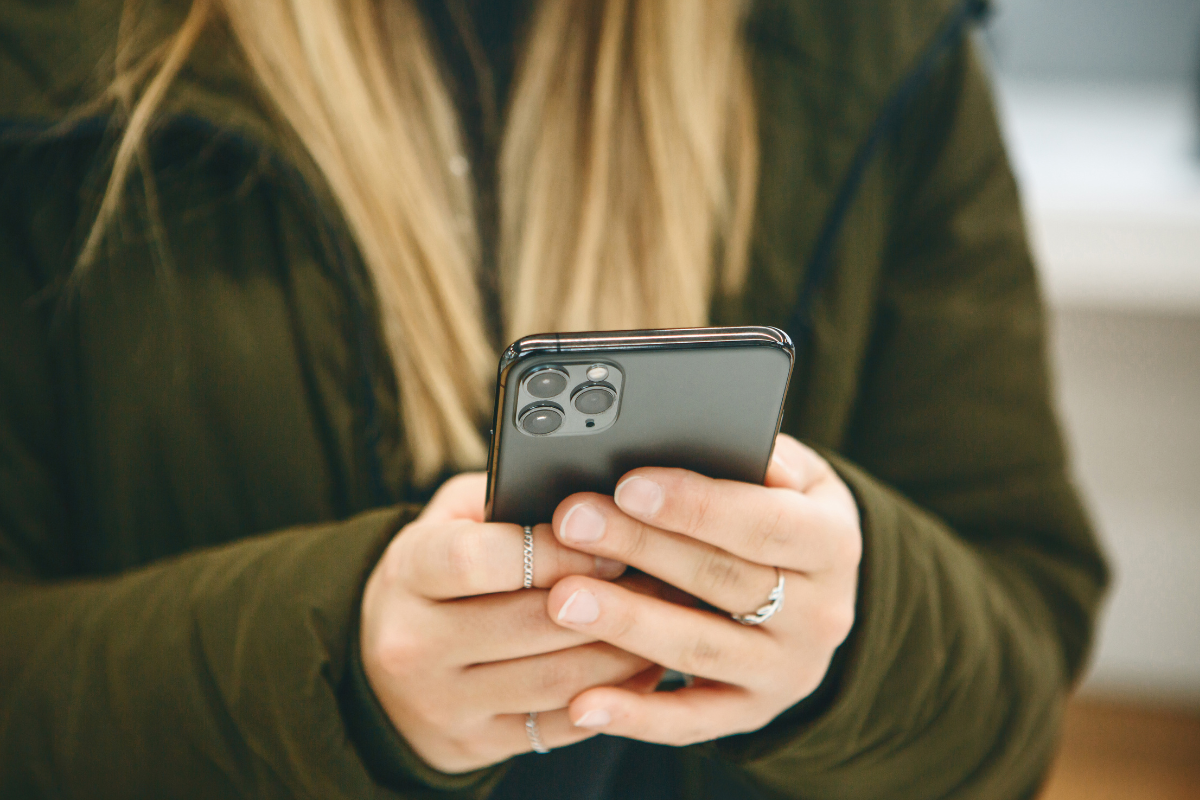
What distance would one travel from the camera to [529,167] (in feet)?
1.79

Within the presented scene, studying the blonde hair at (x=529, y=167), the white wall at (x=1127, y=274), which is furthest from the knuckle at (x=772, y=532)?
the white wall at (x=1127, y=274)

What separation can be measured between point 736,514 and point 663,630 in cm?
6

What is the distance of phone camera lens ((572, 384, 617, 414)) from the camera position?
31cm

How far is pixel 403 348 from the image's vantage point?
0.50 m

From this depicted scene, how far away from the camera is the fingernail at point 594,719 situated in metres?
0.35

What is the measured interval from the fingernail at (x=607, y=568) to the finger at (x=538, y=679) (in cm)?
4

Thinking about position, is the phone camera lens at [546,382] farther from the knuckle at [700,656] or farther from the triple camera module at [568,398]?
the knuckle at [700,656]

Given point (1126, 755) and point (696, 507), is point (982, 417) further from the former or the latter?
point (1126, 755)

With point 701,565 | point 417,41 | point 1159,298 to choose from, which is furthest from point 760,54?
point 1159,298

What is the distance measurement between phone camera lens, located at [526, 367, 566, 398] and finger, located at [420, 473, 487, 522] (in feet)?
0.27

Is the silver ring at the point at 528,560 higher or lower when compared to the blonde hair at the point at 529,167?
lower

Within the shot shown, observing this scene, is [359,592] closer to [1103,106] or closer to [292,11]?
[292,11]

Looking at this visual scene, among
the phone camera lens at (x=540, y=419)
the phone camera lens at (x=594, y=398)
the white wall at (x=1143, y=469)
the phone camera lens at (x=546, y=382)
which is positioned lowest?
the white wall at (x=1143, y=469)

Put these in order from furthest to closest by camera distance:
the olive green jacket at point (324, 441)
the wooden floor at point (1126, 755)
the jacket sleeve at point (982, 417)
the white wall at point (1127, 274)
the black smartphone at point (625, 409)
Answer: the wooden floor at point (1126, 755)
the white wall at point (1127, 274)
the jacket sleeve at point (982, 417)
the olive green jacket at point (324, 441)
the black smartphone at point (625, 409)
